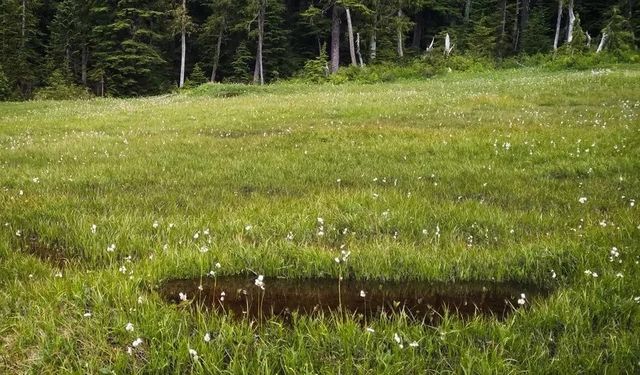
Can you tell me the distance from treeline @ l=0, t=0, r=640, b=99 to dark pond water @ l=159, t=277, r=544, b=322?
1775 inches

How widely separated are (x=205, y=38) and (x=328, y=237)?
61362mm

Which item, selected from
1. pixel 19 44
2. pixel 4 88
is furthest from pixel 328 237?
pixel 19 44

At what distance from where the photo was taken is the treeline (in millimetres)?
53438

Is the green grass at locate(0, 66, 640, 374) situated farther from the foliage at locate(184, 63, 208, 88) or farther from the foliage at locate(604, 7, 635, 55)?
the foliage at locate(184, 63, 208, 88)

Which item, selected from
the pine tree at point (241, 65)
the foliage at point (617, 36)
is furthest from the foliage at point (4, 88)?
the foliage at point (617, 36)

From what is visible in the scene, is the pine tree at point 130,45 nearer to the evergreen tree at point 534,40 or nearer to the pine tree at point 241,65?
the pine tree at point 241,65

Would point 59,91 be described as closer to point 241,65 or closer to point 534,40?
point 241,65

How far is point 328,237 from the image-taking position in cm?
580

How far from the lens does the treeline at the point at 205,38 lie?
175ft

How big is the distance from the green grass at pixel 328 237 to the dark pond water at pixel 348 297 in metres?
0.17

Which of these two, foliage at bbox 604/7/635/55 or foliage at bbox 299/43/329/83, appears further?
foliage at bbox 299/43/329/83

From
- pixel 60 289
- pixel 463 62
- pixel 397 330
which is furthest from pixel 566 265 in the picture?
pixel 463 62

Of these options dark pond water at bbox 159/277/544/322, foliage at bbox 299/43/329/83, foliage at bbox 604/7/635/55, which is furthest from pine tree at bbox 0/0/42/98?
dark pond water at bbox 159/277/544/322

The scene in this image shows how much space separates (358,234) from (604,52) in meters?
36.8
